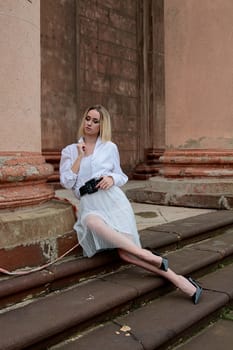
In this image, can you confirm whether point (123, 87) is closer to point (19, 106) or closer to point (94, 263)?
point (19, 106)

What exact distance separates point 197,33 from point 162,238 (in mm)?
3489

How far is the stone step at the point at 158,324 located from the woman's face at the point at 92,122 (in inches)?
52.1

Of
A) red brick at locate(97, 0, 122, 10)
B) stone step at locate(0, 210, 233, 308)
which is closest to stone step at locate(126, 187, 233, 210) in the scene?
stone step at locate(0, 210, 233, 308)

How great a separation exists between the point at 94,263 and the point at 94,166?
71 centimetres

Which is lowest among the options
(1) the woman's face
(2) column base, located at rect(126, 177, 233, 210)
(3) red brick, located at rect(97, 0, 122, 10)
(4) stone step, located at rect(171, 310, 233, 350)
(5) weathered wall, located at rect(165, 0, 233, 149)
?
(4) stone step, located at rect(171, 310, 233, 350)

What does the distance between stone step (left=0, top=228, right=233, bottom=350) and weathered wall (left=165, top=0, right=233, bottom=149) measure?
285 centimetres

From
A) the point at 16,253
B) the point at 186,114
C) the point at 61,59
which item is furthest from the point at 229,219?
the point at 61,59

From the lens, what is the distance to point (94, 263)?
3.09 meters

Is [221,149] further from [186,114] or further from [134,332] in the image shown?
[134,332]

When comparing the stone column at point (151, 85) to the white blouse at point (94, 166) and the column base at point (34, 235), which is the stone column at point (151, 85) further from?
the column base at point (34, 235)

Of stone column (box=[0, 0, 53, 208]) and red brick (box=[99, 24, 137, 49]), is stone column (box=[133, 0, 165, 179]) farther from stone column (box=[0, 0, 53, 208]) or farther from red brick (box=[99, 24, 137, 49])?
stone column (box=[0, 0, 53, 208])

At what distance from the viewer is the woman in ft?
10.0

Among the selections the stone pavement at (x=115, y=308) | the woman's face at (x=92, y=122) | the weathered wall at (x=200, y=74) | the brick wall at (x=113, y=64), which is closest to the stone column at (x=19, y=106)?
the woman's face at (x=92, y=122)

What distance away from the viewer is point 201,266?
356 cm
